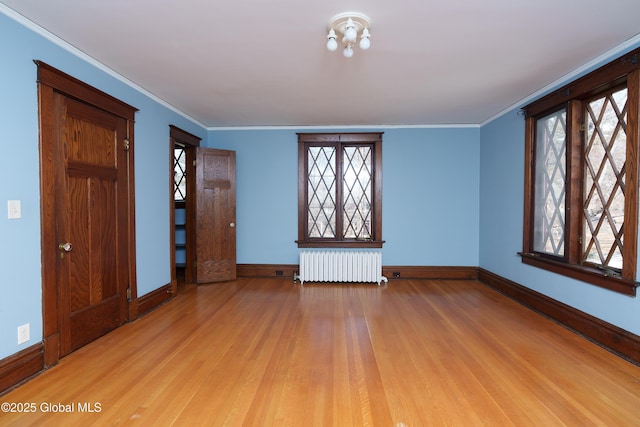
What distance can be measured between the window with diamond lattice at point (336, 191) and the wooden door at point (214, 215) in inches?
43.7

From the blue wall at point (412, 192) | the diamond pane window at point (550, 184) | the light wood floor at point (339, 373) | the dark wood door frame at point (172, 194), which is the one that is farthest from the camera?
the blue wall at point (412, 192)

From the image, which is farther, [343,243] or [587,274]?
[343,243]

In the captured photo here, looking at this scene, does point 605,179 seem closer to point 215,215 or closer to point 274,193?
point 274,193

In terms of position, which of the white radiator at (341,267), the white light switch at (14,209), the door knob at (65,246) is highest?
the white light switch at (14,209)

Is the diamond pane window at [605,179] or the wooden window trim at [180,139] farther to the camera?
the wooden window trim at [180,139]

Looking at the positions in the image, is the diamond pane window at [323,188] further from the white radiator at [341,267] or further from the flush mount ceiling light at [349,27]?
the flush mount ceiling light at [349,27]

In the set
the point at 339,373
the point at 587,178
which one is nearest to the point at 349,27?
the point at 339,373

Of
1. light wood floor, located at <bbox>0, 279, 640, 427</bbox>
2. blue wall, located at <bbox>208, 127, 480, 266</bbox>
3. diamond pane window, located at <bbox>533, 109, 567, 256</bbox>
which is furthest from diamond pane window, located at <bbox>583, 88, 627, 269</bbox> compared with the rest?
blue wall, located at <bbox>208, 127, 480, 266</bbox>

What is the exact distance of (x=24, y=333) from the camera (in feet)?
7.00

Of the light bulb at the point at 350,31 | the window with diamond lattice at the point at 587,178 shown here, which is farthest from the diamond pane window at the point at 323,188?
the light bulb at the point at 350,31

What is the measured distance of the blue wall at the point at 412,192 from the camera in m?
4.96

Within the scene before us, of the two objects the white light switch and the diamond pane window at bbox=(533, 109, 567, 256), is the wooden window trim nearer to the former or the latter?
the white light switch

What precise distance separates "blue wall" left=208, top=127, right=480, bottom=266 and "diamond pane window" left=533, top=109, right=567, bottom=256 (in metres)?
1.28

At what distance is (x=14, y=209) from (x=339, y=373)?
2.51 metres
